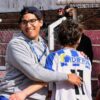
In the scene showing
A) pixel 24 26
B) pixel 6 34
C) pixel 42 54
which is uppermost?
pixel 24 26

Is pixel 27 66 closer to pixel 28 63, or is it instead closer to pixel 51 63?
pixel 28 63

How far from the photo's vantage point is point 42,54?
307 centimetres

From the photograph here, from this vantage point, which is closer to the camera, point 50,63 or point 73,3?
point 50,63

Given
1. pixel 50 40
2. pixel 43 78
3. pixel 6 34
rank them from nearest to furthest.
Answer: pixel 43 78
pixel 50 40
pixel 6 34

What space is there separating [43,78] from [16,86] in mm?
217

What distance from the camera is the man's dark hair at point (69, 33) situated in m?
2.96

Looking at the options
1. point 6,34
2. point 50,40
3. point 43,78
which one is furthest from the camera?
point 6,34

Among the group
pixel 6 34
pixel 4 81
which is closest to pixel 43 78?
pixel 4 81

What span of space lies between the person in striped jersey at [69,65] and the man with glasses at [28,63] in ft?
0.17

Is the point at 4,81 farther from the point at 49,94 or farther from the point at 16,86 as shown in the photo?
the point at 49,94

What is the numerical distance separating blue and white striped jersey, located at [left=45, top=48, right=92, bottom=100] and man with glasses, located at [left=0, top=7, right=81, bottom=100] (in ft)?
0.16

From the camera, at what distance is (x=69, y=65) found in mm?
2965

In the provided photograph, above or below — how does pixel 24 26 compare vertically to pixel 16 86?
above

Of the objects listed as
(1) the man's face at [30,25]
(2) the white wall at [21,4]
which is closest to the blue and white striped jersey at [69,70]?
(1) the man's face at [30,25]
